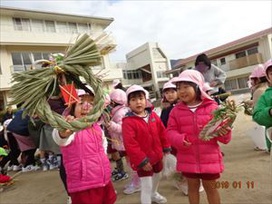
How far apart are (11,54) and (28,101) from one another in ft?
62.8

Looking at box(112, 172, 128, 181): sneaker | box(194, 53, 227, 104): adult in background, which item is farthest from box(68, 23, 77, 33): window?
box(112, 172, 128, 181): sneaker

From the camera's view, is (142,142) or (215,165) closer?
(215,165)

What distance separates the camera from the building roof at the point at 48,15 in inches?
773

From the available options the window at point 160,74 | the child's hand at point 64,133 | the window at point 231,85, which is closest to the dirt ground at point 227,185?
the child's hand at point 64,133

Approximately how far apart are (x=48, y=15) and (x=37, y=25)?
1.13 m

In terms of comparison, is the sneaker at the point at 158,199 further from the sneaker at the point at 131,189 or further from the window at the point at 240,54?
the window at the point at 240,54

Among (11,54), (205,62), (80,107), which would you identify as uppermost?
(11,54)

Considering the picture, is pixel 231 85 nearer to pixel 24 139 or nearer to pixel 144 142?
→ pixel 24 139

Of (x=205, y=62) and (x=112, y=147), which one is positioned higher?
(x=205, y=62)

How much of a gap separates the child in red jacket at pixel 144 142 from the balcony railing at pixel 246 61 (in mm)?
26076

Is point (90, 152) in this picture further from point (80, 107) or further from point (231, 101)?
point (231, 101)

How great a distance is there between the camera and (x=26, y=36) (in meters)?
19.7

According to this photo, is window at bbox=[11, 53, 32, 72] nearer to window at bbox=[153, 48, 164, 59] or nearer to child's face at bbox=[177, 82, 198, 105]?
child's face at bbox=[177, 82, 198, 105]

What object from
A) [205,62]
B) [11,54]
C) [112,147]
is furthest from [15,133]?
[11,54]
